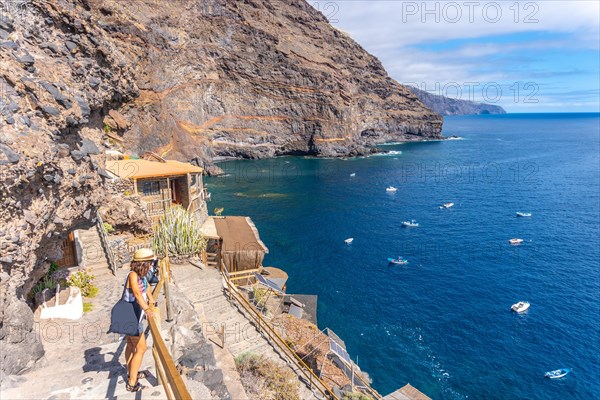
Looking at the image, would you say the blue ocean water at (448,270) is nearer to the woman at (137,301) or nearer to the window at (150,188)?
the window at (150,188)

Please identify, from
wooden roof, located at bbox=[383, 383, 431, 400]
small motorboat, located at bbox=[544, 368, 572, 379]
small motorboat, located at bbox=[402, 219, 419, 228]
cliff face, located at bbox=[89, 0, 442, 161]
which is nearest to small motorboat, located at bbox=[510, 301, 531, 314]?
small motorboat, located at bbox=[544, 368, 572, 379]

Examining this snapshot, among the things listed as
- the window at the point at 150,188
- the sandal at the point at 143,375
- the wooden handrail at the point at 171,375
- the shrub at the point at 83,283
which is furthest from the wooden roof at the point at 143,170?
the wooden handrail at the point at 171,375

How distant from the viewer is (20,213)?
25.1ft

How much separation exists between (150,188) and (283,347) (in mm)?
14391

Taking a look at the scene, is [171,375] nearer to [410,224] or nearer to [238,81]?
[410,224]

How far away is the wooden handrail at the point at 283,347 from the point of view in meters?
17.0

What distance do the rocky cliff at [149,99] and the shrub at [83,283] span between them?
1.27 metres

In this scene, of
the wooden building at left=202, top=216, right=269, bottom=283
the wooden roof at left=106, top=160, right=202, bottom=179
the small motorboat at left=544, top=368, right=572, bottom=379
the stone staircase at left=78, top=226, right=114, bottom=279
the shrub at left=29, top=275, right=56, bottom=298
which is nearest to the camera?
the shrub at left=29, top=275, right=56, bottom=298

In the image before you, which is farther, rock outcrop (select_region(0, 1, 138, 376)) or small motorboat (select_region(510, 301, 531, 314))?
small motorboat (select_region(510, 301, 531, 314))

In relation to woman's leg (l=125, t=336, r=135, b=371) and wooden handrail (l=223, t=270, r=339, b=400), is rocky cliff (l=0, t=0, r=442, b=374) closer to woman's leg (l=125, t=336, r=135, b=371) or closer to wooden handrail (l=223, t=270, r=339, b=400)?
woman's leg (l=125, t=336, r=135, b=371)

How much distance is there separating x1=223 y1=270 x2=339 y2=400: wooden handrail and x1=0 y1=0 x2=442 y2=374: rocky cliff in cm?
882

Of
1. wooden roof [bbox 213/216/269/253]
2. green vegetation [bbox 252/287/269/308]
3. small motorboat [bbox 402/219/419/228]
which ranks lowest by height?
small motorboat [bbox 402/219/419/228]

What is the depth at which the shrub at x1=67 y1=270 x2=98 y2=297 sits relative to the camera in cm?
1243

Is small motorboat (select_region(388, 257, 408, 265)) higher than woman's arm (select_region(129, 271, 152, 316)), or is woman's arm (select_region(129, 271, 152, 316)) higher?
woman's arm (select_region(129, 271, 152, 316))
